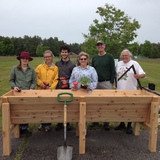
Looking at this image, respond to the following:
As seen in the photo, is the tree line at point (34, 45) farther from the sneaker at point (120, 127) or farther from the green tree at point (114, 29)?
the sneaker at point (120, 127)

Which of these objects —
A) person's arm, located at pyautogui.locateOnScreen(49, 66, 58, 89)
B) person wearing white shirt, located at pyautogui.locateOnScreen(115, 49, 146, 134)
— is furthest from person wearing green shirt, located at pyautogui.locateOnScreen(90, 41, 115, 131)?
person's arm, located at pyautogui.locateOnScreen(49, 66, 58, 89)

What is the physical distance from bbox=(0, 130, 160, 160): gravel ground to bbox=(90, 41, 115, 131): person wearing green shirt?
1.22 m

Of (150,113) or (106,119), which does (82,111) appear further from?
(150,113)

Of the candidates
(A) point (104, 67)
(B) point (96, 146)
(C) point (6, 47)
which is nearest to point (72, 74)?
(A) point (104, 67)

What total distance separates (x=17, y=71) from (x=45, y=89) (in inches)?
30.3

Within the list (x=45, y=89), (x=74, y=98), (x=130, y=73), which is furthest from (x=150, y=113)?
(x=45, y=89)

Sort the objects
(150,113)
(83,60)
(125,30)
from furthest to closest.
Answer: (125,30)
(83,60)
(150,113)

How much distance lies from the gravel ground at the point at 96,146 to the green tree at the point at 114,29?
36.8 feet

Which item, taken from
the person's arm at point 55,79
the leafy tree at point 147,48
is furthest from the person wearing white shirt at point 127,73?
the leafy tree at point 147,48

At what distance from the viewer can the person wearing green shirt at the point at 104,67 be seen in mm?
5348

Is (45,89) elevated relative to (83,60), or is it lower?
lower

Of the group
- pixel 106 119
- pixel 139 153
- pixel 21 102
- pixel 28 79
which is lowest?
pixel 139 153

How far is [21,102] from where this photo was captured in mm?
4121

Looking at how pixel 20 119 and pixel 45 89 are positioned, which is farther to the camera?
pixel 45 89
